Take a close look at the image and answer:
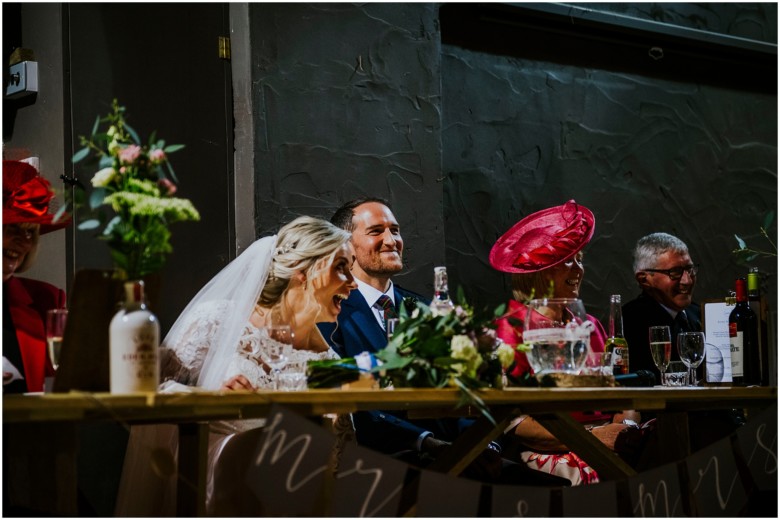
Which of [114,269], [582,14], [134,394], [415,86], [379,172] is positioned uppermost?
[582,14]

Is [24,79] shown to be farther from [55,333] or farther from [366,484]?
[366,484]

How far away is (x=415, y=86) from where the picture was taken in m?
4.80

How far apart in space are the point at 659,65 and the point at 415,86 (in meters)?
2.04

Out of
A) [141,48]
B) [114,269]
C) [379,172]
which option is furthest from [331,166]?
[114,269]

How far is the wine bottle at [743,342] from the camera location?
10.4ft

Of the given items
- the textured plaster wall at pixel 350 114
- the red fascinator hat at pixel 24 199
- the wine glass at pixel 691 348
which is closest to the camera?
the red fascinator hat at pixel 24 199

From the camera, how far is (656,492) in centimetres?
263

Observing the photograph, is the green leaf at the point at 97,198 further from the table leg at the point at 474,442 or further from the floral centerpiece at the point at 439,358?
the table leg at the point at 474,442

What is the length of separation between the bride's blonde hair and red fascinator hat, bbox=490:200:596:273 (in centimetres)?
79

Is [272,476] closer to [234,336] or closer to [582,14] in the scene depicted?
[234,336]

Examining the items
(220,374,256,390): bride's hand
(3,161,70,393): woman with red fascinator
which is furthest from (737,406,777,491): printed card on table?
(3,161,70,393): woman with red fascinator

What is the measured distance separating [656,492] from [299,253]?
148 centimetres

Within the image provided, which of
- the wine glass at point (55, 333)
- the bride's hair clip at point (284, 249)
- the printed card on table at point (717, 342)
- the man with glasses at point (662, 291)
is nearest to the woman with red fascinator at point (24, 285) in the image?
the wine glass at point (55, 333)

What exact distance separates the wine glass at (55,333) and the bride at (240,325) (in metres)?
0.51
